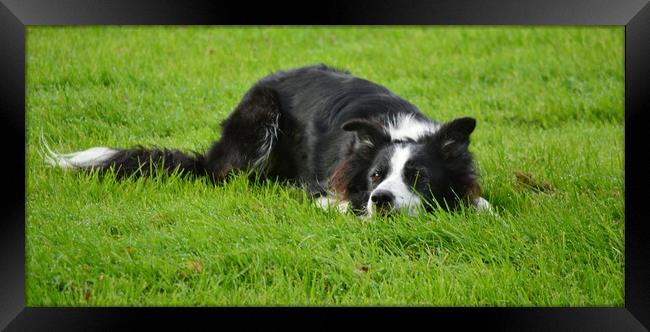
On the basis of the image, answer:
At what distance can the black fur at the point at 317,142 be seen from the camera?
646cm

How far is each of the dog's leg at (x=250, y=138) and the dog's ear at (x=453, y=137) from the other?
5.89 feet

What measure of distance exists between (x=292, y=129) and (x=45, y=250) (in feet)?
9.81

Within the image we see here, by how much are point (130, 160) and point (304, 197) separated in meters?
1.73

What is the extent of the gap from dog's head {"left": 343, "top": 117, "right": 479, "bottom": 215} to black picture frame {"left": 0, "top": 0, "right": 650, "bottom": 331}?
134 centimetres

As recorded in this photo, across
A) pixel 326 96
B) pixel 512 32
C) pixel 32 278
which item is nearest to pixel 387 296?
pixel 32 278

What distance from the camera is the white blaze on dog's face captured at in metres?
5.85

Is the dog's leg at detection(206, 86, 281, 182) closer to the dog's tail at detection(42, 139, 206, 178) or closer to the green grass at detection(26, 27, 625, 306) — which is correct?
the dog's tail at detection(42, 139, 206, 178)

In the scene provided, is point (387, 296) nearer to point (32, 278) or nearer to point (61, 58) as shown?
point (32, 278)

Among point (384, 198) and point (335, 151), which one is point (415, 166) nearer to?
point (384, 198)

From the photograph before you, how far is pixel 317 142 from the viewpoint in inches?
291

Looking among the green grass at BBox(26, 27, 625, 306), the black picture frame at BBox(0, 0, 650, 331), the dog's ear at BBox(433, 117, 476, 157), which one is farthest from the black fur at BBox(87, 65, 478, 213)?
the black picture frame at BBox(0, 0, 650, 331)

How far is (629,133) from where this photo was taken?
493cm

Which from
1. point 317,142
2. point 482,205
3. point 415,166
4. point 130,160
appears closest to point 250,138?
point 317,142
